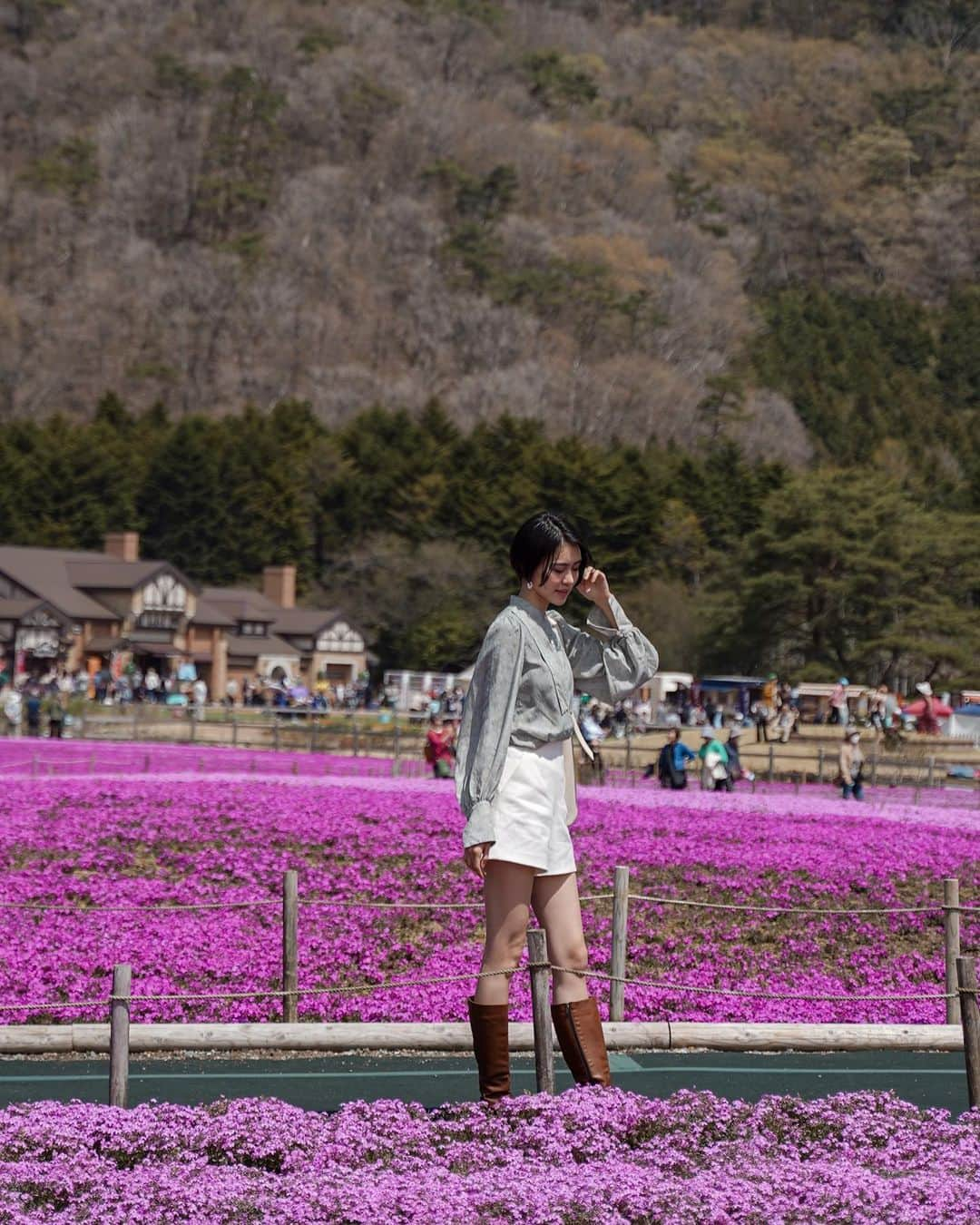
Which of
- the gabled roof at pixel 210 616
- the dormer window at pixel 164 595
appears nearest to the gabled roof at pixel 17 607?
the dormer window at pixel 164 595

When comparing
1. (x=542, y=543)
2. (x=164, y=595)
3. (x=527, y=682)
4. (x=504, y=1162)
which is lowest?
(x=504, y=1162)

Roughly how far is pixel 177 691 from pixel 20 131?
5366 inches

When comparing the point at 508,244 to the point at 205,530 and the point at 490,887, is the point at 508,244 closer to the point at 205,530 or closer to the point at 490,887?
the point at 205,530

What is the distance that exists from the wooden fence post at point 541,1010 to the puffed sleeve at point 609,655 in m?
0.99

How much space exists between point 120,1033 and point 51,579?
71.7m

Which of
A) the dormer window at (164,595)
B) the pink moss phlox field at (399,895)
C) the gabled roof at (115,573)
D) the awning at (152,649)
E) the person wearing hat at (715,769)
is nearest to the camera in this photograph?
the pink moss phlox field at (399,895)

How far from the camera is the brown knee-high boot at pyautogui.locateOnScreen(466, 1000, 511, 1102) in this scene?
7.20 metres

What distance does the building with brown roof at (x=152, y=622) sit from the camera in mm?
74312

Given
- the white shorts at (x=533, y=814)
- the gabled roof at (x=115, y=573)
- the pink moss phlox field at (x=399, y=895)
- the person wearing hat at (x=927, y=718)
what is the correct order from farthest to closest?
the gabled roof at (x=115, y=573), the person wearing hat at (x=927, y=718), the pink moss phlox field at (x=399, y=895), the white shorts at (x=533, y=814)

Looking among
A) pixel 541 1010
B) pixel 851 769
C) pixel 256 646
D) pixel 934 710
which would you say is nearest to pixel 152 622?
pixel 256 646

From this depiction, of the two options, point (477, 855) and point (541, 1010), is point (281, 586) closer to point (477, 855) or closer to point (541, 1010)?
point (541, 1010)

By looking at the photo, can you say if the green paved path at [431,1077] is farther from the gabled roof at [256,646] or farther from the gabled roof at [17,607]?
the gabled roof at [256,646]

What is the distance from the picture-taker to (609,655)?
7348mm

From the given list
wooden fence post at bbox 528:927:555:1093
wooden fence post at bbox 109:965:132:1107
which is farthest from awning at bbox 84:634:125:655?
wooden fence post at bbox 528:927:555:1093
